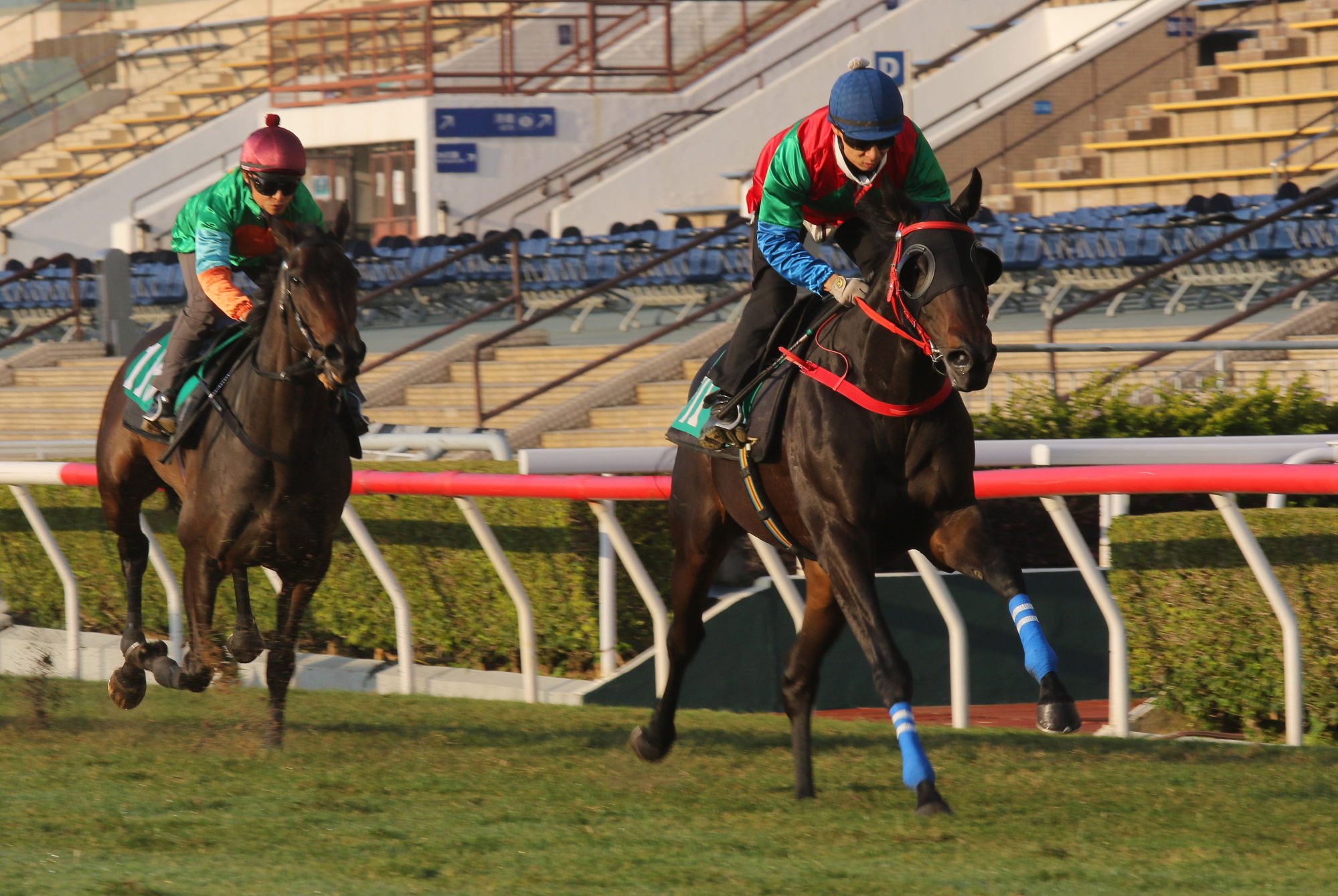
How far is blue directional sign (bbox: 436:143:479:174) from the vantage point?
2381 cm

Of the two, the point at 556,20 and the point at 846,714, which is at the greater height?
the point at 556,20

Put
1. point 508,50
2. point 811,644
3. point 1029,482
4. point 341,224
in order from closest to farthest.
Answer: point 811,644 < point 1029,482 < point 341,224 < point 508,50

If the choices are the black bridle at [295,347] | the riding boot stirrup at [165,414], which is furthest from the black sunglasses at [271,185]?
the riding boot stirrup at [165,414]

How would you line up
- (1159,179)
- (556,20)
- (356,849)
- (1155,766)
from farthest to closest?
(556,20) < (1159,179) < (1155,766) < (356,849)

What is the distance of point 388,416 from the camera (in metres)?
13.5

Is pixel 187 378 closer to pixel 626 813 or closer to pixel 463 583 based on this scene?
pixel 463 583

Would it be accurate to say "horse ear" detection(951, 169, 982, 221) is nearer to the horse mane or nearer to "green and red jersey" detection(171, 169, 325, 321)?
the horse mane

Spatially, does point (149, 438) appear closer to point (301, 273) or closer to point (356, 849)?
point (301, 273)

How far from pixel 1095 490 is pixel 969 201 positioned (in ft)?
4.34

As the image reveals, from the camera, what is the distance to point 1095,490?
503 centimetres

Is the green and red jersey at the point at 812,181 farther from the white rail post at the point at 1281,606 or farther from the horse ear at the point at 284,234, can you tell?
the horse ear at the point at 284,234

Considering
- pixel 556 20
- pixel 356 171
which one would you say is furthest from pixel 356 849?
pixel 556 20

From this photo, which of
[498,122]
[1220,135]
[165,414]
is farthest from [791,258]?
[498,122]

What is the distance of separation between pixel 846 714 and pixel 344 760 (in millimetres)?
2292
